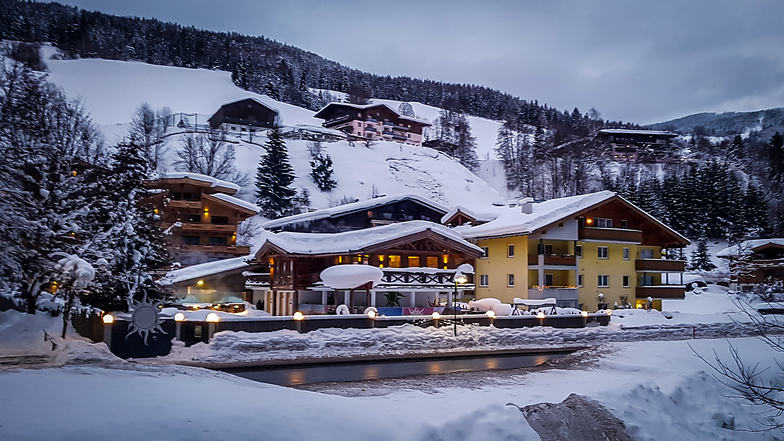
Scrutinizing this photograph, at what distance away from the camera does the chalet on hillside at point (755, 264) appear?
5306 centimetres

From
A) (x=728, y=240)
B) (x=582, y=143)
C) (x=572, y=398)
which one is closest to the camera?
(x=572, y=398)

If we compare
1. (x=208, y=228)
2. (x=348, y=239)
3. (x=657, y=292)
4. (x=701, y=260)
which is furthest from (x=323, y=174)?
(x=701, y=260)

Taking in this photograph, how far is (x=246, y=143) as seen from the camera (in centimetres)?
8375

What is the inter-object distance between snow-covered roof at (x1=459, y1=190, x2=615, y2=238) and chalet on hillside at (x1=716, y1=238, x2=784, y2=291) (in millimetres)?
23060

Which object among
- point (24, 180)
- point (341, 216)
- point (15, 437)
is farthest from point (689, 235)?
point (15, 437)

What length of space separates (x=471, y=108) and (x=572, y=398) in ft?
535

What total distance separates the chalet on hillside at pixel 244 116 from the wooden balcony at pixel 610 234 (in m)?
64.4

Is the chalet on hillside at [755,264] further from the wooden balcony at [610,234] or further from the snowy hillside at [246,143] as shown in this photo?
the snowy hillside at [246,143]

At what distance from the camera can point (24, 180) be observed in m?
20.6

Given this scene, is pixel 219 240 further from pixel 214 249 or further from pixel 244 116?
pixel 244 116

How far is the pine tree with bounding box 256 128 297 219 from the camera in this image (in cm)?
6375

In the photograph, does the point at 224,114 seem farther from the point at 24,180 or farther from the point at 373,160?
the point at 24,180

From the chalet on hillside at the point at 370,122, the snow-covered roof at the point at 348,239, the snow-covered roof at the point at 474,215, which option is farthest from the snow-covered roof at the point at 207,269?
the chalet on hillside at the point at 370,122

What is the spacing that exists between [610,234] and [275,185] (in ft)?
124
